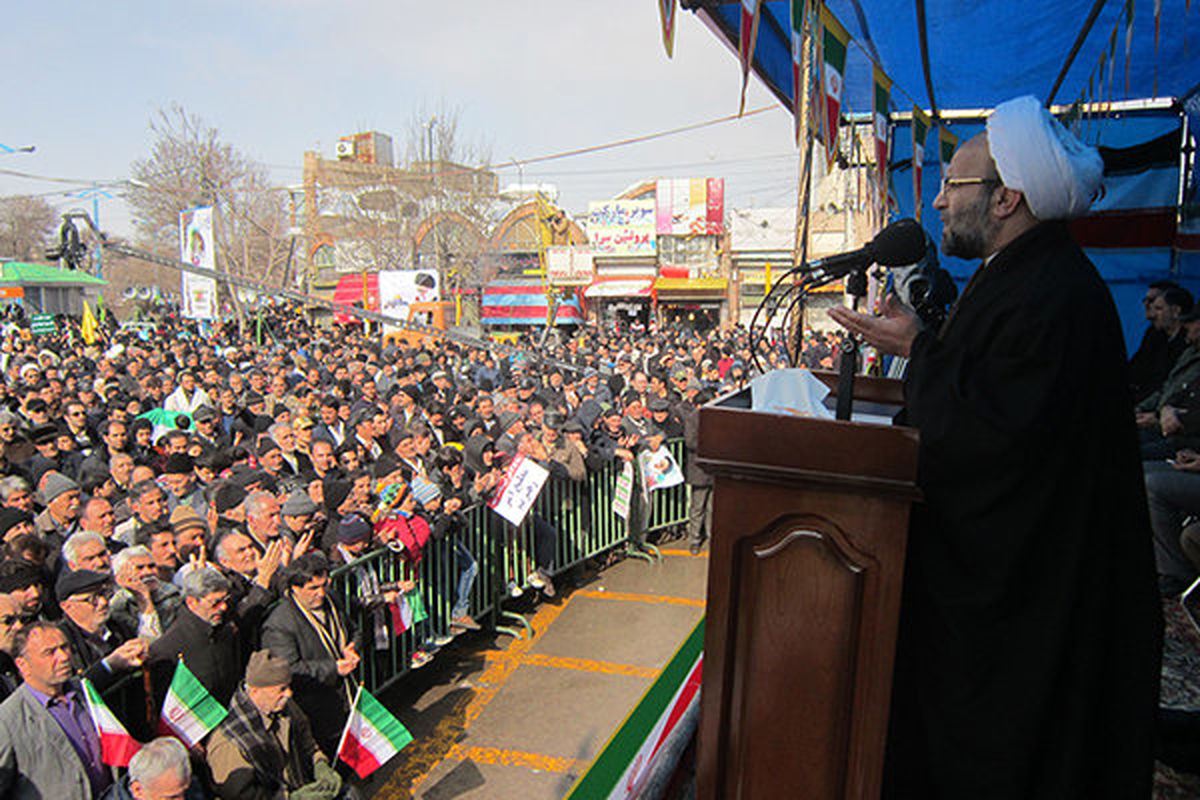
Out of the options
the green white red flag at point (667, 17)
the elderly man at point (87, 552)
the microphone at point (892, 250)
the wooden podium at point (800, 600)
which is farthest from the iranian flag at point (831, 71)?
the elderly man at point (87, 552)

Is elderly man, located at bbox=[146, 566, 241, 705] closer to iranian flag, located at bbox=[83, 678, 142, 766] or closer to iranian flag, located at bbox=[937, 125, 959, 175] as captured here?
iranian flag, located at bbox=[83, 678, 142, 766]

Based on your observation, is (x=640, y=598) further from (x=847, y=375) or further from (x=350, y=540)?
(x=847, y=375)

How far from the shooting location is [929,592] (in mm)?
1515

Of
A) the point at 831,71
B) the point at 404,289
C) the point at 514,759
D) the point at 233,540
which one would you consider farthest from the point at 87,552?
the point at 404,289

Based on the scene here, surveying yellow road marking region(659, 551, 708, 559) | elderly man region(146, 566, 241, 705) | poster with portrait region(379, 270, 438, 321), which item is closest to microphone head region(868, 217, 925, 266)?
elderly man region(146, 566, 241, 705)

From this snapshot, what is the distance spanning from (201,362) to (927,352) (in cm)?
1892

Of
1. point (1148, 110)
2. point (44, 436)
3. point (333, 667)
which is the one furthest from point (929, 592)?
point (44, 436)

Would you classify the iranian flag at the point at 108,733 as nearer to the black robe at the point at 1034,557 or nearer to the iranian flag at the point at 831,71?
the black robe at the point at 1034,557

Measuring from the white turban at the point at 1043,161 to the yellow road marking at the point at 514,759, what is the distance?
505 cm

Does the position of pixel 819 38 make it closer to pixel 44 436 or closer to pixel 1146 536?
pixel 1146 536

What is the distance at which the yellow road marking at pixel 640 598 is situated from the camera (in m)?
8.33

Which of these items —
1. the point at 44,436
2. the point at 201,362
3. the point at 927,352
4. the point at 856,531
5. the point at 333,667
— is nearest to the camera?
the point at 856,531

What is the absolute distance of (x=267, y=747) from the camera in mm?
3934

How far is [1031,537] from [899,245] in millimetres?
749
